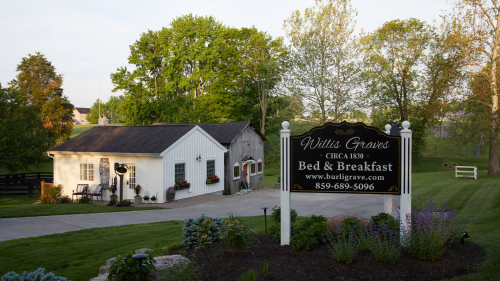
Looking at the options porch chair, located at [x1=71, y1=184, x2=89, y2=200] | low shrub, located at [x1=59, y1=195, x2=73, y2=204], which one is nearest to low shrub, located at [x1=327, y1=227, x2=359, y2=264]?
porch chair, located at [x1=71, y1=184, x2=89, y2=200]

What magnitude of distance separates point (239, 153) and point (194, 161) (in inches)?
184

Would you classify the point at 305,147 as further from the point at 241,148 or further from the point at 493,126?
the point at 493,126

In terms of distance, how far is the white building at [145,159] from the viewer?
1727cm

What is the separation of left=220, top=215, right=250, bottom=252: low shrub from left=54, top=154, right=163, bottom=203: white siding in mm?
11502

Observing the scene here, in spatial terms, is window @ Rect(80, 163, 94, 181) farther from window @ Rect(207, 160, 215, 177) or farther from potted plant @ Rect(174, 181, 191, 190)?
window @ Rect(207, 160, 215, 177)

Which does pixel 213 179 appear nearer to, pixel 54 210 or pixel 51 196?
pixel 54 210

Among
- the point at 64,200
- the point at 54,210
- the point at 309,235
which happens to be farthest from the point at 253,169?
the point at 309,235

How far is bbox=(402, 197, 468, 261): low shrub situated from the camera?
17.9ft

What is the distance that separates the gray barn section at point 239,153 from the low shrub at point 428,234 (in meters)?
16.5

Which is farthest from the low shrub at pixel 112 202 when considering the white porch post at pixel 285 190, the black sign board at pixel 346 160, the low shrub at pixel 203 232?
the black sign board at pixel 346 160

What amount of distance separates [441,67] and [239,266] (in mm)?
25766

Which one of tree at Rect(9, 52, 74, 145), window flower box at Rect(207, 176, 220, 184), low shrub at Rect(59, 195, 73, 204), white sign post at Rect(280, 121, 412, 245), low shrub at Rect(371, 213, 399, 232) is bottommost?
low shrub at Rect(59, 195, 73, 204)

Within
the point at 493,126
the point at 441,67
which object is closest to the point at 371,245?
the point at 493,126

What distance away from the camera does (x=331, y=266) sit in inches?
216
